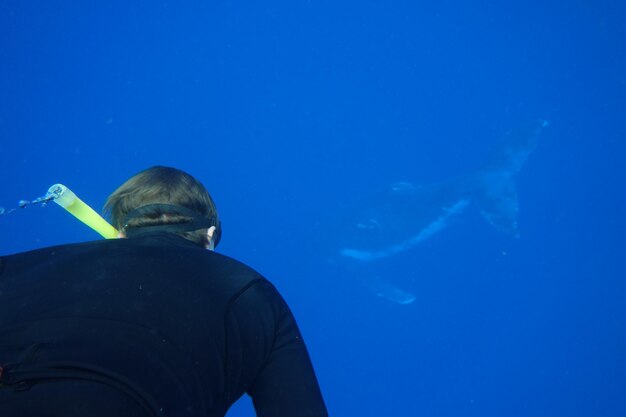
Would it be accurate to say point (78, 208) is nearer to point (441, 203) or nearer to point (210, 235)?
point (210, 235)

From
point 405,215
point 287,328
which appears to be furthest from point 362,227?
point 287,328

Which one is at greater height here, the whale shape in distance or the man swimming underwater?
the whale shape in distance

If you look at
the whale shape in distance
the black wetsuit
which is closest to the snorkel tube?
the black wetsuit

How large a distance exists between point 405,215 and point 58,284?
14471mm

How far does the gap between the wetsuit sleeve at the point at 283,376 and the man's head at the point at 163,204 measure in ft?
1.39

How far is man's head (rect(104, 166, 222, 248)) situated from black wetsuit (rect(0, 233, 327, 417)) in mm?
136

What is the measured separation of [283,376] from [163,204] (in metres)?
0.78

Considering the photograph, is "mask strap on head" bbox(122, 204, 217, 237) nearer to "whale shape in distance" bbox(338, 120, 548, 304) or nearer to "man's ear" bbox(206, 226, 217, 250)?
"man's ear" bbox(206, 226, 217, 250)

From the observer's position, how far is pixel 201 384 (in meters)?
1.27

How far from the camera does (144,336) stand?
1.21 metres

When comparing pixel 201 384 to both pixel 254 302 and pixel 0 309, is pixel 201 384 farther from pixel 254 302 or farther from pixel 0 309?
pixel 0 309

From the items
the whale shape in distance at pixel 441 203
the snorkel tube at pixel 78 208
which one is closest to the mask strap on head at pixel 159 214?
the snorkel tube at pixel 78 208

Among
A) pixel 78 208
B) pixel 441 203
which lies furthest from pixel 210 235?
→ pixel 441 203

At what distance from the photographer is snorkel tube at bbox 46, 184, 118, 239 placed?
6.31 feet
